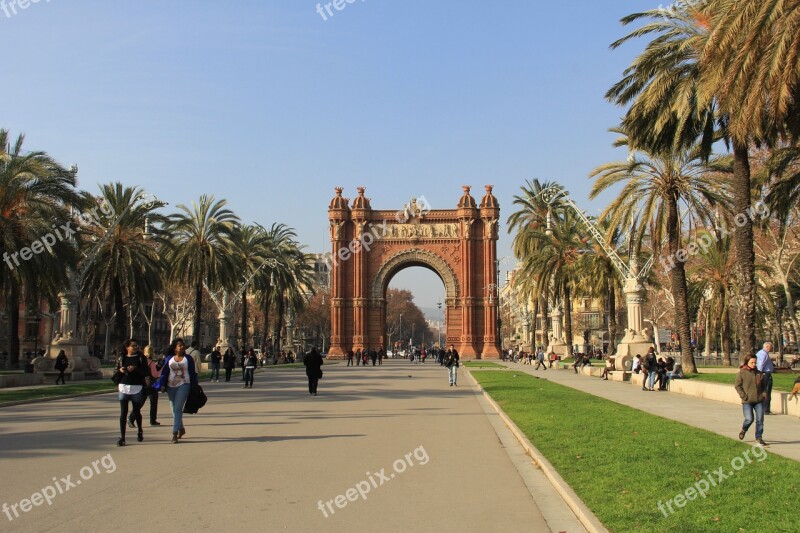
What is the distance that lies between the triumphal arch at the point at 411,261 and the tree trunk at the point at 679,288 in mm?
41954

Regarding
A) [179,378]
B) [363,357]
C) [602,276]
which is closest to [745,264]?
[179,378]

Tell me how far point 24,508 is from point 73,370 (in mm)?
25719

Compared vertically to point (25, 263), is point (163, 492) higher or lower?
lower

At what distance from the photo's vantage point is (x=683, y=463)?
31.1 feet

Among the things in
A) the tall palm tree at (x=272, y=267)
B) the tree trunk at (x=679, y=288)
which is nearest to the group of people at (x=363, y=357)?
the tall palm tree at (x=272, y=267)

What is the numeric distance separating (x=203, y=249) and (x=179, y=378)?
104 ft

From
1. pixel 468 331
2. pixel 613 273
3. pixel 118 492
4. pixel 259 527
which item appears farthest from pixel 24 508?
pixel 468 331

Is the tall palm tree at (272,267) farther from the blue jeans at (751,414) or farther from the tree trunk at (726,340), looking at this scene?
the blue jeans at (751,414)

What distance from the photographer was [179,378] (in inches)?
493

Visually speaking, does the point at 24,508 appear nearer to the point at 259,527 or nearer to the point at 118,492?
the point at 118,492

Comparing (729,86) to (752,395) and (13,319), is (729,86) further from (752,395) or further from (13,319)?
(13,319)

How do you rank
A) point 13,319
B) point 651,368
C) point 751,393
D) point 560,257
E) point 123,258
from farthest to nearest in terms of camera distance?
point 560,257 → point 123,258 → point 13,319 → point 651,368 → point 751,393

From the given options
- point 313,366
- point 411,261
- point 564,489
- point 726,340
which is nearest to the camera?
→ point 564,489

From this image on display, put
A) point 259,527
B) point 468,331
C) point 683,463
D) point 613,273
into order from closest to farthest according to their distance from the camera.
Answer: point 259,527 < point 683,463 < point 613,273 < point 468,331
